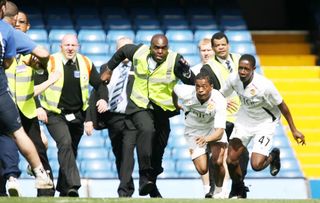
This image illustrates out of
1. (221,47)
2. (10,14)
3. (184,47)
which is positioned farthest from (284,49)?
(10,14)

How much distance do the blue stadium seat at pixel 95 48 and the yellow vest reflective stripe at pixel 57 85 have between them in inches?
245

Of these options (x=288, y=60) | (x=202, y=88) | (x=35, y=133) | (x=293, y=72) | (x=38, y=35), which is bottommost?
(x=35, y=133)

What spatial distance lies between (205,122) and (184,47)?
6.99 metres

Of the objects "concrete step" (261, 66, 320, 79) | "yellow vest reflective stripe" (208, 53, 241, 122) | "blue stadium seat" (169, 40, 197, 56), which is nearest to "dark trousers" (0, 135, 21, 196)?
"yellow vest reflective stripe" (208, 53, 241, 122)

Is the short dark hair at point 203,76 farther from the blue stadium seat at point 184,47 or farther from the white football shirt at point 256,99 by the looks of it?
the blue stadium seat at point 184,47

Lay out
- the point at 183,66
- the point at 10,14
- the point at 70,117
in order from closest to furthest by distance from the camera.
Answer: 1. the point at 10,14
2. the point at 70,117
3. the point at 183,66

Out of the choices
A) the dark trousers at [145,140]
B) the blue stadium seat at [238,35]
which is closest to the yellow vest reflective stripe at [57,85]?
the dark trousers at [145,140]

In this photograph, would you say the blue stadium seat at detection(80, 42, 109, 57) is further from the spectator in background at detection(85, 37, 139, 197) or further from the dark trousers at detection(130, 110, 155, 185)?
the dark trousers at detection(130, 110, 155, 185)

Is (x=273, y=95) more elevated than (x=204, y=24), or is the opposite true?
(x=204, y=24)

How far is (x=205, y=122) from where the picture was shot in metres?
Answer: 14.1

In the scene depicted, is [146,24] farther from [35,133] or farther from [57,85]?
[35,133]

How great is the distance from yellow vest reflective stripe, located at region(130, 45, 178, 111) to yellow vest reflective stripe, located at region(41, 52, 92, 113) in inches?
22.6


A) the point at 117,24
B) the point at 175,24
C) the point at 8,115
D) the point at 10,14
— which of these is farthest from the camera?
the point at 175,24

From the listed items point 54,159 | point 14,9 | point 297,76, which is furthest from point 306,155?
point 14,9
